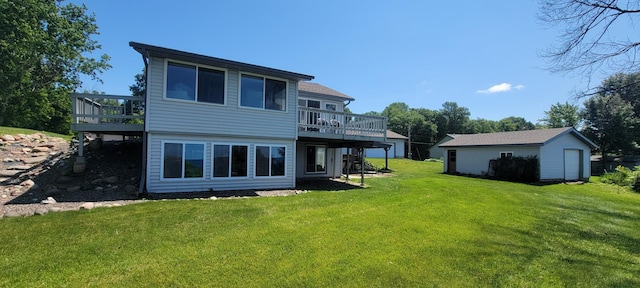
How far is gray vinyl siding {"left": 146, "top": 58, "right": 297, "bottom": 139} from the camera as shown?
912cm

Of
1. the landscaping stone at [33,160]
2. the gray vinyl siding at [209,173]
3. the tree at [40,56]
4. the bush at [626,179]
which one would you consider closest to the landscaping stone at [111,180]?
the gray vinyl siding at [209,173]

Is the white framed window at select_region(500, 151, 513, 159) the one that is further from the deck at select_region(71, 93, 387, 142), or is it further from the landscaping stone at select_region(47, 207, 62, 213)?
the landscaping stone at select_region(47, 207, 62, 213)

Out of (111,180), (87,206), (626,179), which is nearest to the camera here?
(87,206)

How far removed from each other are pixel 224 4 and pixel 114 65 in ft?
67.3

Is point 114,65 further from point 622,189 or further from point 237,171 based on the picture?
point 622,189

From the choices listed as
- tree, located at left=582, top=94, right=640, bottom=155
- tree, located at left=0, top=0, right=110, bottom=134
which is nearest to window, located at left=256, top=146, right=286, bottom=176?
tree, located at left=0, top=0, right=110, bottom=134

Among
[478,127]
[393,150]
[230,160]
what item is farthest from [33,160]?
[478,127]

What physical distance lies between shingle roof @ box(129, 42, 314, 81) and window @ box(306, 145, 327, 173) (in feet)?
16.7

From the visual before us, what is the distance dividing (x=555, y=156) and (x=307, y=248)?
2160 centimetres

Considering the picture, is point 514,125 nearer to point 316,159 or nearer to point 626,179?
point 626,179

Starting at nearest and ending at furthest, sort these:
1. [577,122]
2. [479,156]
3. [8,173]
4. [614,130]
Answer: [8,173] → [479,156] → [614,130] → [577,122]

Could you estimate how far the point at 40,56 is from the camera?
21797 millimetres

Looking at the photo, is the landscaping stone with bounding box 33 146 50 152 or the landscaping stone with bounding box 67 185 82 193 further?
the landscaping stone with bounding box 33 146 50 152

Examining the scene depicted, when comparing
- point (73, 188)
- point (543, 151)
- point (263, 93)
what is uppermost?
point (263, 93)
